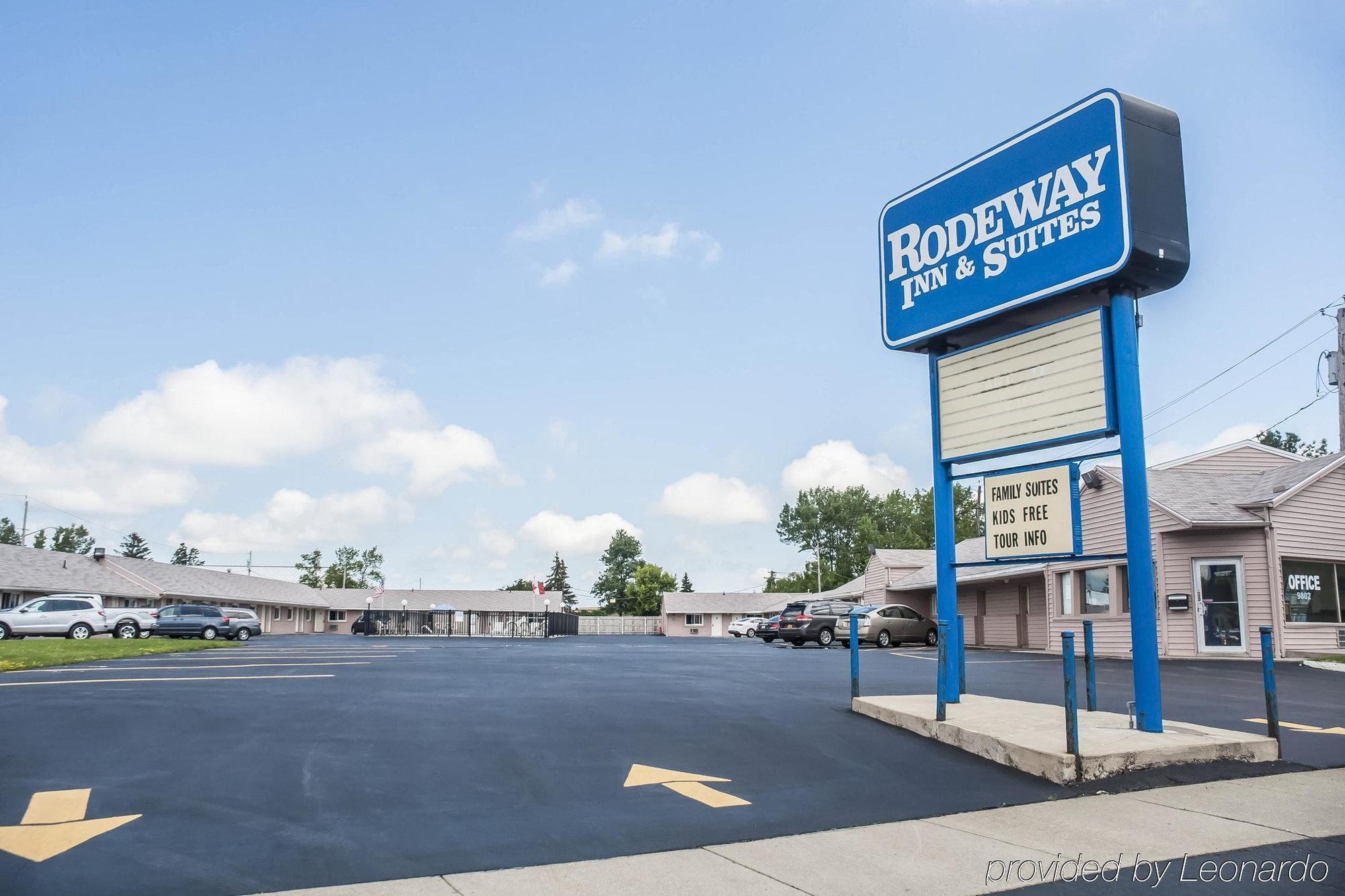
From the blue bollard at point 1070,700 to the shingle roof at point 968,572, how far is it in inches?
793

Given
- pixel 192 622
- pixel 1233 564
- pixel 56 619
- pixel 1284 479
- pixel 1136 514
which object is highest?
pixel 1284 479

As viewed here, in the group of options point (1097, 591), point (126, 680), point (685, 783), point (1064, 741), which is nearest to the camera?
point (685, 783)

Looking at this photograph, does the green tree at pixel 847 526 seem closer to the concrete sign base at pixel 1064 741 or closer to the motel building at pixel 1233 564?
the motel building at pixel 1233 564

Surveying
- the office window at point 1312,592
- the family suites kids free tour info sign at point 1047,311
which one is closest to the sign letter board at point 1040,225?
the family suites kids free tour info sign at point 1047,311

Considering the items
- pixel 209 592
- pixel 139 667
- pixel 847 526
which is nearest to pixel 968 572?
pixel 139 667

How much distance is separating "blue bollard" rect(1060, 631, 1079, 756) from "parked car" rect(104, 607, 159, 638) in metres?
39.5

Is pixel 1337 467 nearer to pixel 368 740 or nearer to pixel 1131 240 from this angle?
pixel 1131 240

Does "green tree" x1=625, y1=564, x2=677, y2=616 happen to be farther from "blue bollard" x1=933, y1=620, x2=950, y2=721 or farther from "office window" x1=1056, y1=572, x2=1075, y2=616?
"blue bollard" x1=933, y1=620, x2=950, y2=721

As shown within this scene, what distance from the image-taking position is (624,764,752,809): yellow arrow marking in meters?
6.67

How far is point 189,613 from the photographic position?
132 ft

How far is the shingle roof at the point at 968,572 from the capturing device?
2959 centimetres

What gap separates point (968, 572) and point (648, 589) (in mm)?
77589

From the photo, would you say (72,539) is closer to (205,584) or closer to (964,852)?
(205,584)

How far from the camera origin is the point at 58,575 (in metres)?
50.8
